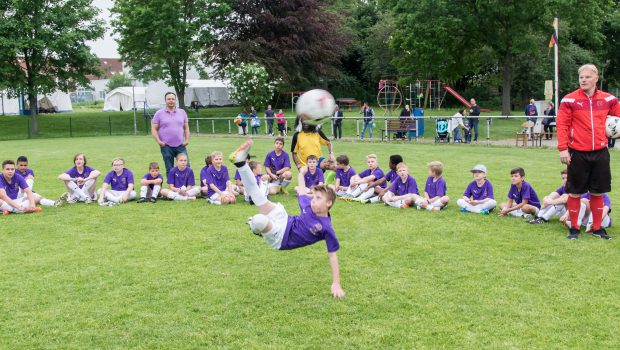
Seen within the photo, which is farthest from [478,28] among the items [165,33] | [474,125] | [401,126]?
[165,33]

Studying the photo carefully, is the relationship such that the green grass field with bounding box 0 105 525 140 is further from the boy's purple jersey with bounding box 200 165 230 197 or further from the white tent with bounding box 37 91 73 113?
the boy's purple jersey with bounding box 200 165 230 197

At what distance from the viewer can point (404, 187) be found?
10.5 meters

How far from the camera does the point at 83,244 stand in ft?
26.2

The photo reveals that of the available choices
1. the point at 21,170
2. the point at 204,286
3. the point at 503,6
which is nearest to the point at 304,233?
the point at 204,286

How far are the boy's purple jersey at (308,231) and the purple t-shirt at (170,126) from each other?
19.9ft

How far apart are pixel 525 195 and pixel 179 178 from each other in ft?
21.1

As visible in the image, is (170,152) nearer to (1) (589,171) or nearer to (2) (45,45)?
(1) (589,171)

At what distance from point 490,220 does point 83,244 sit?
19.8ft

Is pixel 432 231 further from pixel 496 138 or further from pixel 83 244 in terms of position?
pixel 496 138

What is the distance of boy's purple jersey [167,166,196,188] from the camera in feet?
37.9

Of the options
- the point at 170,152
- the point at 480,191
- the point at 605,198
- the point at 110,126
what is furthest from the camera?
the point at 110,126

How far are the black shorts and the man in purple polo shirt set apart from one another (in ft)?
23.5

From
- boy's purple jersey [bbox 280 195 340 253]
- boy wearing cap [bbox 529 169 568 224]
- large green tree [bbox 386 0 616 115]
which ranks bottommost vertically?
boy wearing cap [bbox 529 169 568 224]

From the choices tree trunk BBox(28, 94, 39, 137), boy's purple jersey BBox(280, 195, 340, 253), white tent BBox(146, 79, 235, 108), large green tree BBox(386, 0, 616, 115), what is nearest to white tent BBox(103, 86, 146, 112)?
white tent BBox(146, 79, 235, 108)
